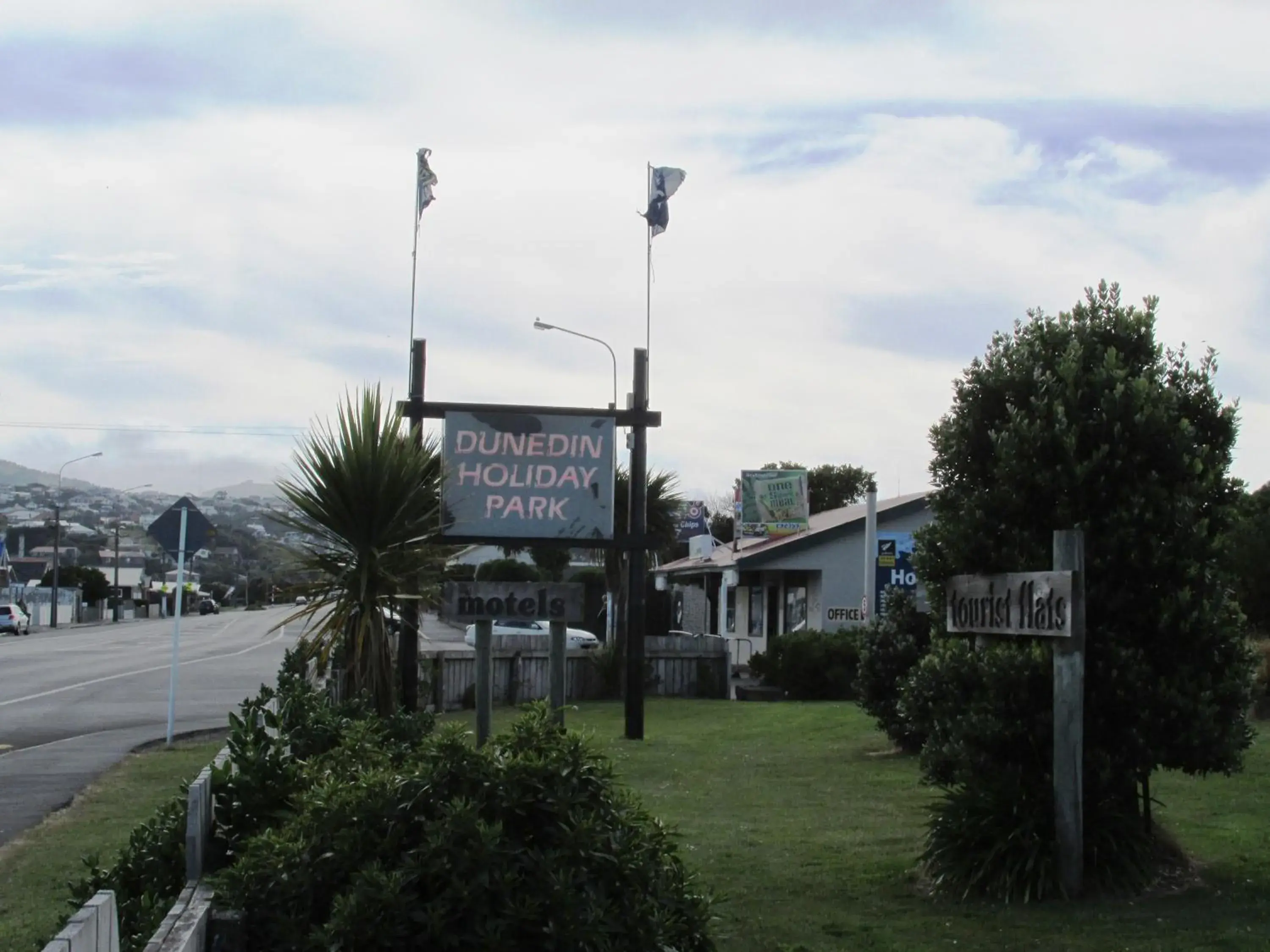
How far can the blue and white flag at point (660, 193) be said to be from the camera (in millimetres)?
19375

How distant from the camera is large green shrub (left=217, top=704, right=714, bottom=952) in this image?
469 cm

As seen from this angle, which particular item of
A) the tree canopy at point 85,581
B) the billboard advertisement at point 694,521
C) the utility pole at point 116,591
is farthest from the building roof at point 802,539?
the tree canopy at point 85,581

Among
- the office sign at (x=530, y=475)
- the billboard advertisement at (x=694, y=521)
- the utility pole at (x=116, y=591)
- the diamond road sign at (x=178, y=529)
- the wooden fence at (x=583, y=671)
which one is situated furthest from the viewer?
the utility pole at (x=116, y=591)

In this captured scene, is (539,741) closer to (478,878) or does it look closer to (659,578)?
(478,878)

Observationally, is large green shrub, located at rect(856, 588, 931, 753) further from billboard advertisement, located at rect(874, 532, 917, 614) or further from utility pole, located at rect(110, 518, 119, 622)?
utility pole, located at rect(110, 518, 119, 622)

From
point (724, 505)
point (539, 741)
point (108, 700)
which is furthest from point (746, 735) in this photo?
point (724, 505)

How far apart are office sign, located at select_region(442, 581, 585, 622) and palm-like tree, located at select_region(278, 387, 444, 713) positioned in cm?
164

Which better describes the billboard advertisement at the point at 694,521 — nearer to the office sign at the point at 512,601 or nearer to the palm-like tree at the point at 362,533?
the office sign at the point at 512,601

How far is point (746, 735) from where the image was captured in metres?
18.5

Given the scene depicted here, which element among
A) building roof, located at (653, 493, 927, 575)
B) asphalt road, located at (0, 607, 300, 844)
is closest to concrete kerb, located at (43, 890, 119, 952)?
asphalt road, located at (0, 607, 300, 844)

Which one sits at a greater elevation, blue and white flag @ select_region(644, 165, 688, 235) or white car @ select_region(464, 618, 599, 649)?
blue and white flag @ select_region(644, 165, 688, 235)

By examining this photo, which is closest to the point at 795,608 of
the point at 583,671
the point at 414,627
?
the point at 583,671

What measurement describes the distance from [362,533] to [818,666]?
654 inches

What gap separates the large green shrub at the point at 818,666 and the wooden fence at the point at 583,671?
2.48 m
